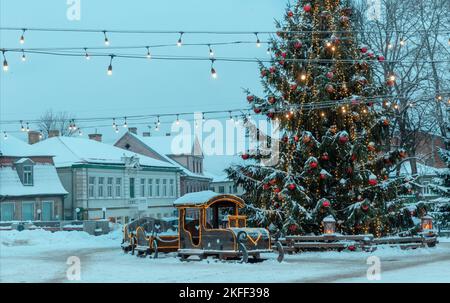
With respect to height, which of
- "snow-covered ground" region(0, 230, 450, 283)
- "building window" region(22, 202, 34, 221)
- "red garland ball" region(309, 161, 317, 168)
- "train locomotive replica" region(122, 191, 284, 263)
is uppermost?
"red garland ball" region(309, 161, 317, 168)

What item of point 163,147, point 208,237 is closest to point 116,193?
point 163,147

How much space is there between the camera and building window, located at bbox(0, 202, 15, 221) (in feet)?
162

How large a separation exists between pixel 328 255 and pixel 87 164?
30.4 meters

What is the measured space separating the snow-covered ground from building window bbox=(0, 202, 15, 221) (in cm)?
1715

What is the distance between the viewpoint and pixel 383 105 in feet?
100

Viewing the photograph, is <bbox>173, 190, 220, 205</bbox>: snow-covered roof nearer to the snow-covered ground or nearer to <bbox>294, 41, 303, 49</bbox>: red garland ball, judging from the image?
the snow-covered ground

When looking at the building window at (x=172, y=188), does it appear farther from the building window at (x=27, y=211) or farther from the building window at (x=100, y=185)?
the building window at (x=27, y=211)

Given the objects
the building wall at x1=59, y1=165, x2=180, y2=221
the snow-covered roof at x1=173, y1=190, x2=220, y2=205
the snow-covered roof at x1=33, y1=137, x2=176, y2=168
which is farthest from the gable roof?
the snow-covered roof at x1=173, y1=190, x2=220, y2=205

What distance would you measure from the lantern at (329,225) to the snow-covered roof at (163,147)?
135 feet

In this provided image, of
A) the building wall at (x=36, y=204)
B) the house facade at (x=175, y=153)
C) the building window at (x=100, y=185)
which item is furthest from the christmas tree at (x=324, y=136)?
the house facade at (x=175, y=153)

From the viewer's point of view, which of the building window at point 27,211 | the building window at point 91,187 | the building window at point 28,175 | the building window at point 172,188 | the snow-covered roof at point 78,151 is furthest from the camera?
the building window at point 172,188

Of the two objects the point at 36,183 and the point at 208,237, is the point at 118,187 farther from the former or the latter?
the point at 208,237

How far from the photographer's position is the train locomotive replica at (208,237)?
24.7m

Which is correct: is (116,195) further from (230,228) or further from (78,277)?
(78,277)
